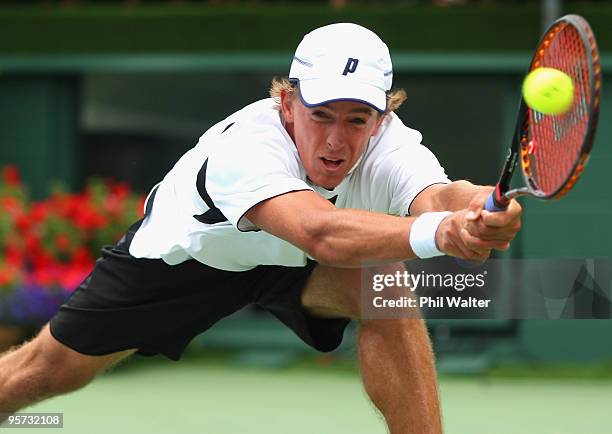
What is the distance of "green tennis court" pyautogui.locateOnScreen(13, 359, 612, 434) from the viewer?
19.4 feet

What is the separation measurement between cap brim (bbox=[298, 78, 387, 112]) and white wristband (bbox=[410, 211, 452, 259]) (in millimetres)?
505

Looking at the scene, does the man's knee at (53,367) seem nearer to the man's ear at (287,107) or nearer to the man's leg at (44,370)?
the man's leg at (44,370)

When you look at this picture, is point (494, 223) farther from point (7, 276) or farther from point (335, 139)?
point (7, 276)

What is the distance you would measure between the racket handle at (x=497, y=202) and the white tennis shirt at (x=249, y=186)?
1.99 ft

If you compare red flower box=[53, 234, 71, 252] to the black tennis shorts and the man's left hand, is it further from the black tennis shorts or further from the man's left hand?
the man's left hand

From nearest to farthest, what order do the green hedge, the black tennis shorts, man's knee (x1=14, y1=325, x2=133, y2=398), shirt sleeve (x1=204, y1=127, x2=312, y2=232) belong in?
shirt sleeve (x1=204, y1=127, x2=312, y2=232) < the black tennis shorts < man's knee (x1=14, y1=325, x2=133, y2=398) < the green hedge

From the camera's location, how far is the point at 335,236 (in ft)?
11.6

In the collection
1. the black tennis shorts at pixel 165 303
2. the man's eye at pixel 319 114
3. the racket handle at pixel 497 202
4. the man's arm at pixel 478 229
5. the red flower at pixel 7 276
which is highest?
the man's eye at pixel 319 114

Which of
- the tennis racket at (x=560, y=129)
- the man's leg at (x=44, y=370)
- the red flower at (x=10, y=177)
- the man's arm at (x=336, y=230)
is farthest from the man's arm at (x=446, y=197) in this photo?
the red flower at (x=10, y=177)

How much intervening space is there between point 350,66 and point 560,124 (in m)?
0.76

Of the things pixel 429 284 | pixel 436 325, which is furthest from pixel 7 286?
pixel 429 284

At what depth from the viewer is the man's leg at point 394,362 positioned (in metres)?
4.06

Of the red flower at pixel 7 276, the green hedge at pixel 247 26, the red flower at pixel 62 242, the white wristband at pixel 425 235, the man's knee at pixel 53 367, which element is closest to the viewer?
the white wristband at pixel 425 235

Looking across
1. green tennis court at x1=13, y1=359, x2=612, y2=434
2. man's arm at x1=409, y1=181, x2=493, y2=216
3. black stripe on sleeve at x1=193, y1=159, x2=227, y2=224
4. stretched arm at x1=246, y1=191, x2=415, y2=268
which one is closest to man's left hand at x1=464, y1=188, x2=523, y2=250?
stretched arm at x1=246, y1=191, x2=415, y2=268
